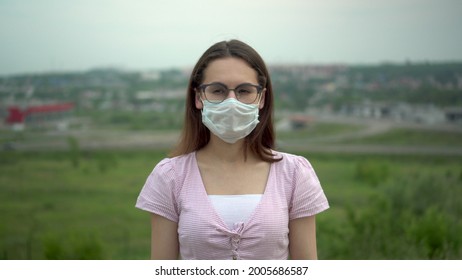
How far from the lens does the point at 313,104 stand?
11250mm

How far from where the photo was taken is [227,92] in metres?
1.36

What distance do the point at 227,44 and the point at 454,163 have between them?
1070cm

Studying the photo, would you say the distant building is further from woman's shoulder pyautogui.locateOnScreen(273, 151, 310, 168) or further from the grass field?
woman's shoulder pyautogui.locateOnScreen(273, 151, 310, 168)

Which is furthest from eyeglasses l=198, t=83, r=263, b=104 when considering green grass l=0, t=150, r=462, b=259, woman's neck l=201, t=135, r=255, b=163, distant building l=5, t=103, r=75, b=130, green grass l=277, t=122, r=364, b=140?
green grass l=277, t=122, r=364, b=140

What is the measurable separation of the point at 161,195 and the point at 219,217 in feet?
0.54

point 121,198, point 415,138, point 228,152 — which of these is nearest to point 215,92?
point 228,152

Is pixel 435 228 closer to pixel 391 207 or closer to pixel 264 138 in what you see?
pixel 391 207

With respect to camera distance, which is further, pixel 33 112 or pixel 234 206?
pixel 33 112

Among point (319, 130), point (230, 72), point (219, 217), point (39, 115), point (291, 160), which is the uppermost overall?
point (230, 72)

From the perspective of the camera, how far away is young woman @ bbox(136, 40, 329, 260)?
1.28 metres

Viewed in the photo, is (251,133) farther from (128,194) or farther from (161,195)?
(128,194)

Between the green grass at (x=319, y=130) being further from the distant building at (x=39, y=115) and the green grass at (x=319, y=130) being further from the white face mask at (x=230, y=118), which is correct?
the white face mask at (x=230, y=118)

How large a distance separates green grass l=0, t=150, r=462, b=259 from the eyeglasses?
21.8 ft

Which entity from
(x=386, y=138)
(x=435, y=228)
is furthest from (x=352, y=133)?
(x=435, y=228)
